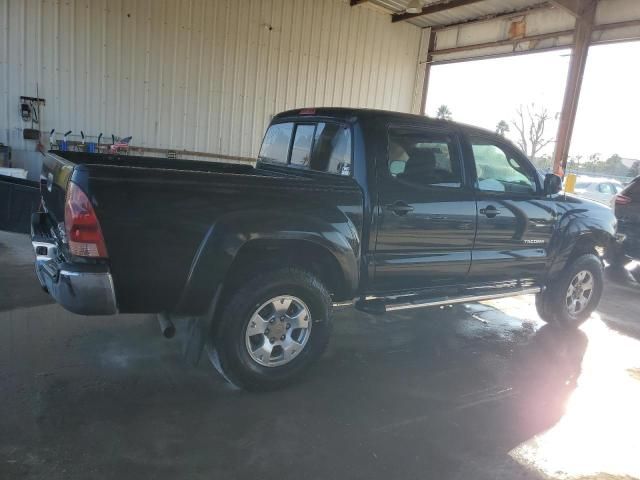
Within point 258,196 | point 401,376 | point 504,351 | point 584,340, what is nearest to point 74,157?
point 258,196

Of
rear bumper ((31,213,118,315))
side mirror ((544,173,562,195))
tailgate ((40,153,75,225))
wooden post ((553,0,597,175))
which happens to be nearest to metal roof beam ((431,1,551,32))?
wooden post ((553,0,597,175))

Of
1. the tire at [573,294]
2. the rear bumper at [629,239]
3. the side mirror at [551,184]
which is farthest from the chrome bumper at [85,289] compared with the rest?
the rear bumper at [629,239]

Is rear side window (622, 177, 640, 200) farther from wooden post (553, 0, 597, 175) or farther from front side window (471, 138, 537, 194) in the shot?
front side window (471, 138, 537, 194)

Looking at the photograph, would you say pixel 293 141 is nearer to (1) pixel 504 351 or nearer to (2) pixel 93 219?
(2) pixel 93 219

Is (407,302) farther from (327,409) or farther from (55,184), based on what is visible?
(55,184)

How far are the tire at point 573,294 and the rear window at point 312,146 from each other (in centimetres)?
281

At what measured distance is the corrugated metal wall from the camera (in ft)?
28.1

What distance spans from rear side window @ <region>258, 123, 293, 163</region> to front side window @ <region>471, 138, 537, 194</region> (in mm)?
1632

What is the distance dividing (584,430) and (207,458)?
94.1 inches

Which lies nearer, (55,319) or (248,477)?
(248,477)

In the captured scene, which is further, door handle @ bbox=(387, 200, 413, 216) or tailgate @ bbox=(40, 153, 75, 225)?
door handle @ bbox=(387, 200, 413, 216)

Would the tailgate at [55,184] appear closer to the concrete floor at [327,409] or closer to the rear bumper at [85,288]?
the rear bumper at [85,288]

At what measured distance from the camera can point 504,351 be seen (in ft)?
14.7

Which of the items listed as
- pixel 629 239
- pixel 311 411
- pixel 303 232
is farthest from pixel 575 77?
pixel 311 411
